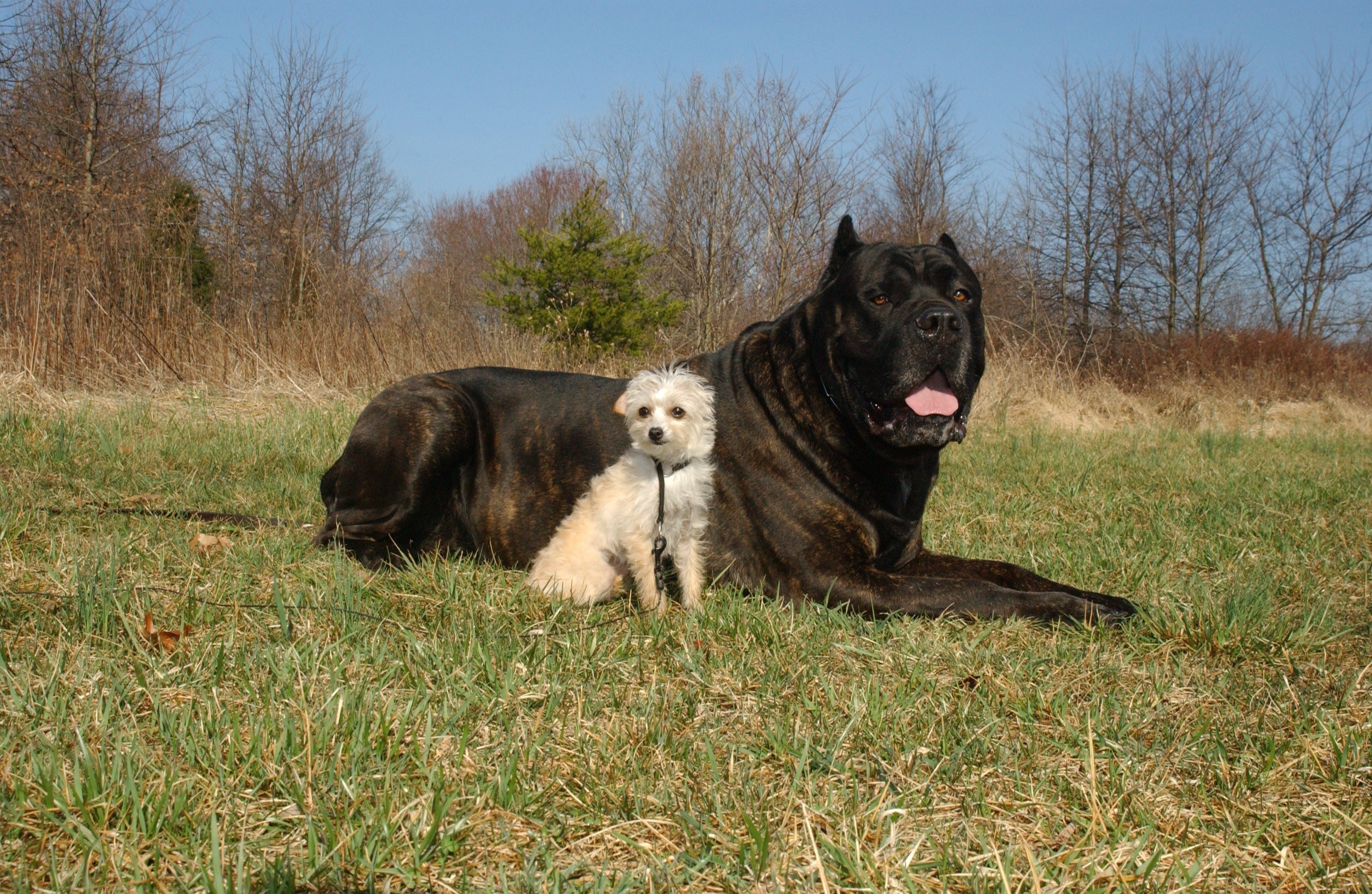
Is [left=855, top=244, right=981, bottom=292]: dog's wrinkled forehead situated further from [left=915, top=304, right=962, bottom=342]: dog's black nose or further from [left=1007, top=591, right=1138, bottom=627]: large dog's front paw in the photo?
[left=1007, top=591, right=1138, bottom=627]: large dog's front paw

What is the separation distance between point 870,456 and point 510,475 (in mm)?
1591

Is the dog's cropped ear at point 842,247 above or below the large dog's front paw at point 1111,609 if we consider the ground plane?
above

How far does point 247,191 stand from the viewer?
607 inches

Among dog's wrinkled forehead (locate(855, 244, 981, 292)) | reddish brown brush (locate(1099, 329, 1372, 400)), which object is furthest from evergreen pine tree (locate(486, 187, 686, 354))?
dog's wrinkled forehead (locate(855, 244, 981, 292))

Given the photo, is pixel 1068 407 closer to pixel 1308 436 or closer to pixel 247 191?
pixel 1308 436

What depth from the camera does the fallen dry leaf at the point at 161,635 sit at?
2627 millimetres

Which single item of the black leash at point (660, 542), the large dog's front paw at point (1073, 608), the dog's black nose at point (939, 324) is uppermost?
the dog's black nose at point (939, 324)

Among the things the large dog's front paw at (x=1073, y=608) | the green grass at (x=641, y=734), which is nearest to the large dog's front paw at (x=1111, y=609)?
Answer: the large dog's front paw at (x=1073, y=608)

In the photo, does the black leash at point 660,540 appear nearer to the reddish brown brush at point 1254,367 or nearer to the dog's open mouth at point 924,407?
the dog's open mouth at point 924,407

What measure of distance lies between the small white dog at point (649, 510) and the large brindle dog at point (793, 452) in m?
0.36

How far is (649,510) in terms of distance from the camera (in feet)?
11.2

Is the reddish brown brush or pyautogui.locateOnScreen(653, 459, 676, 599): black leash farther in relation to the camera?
the reddish brown brush

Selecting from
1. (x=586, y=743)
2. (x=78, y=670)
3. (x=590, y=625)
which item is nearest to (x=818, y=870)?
(x=586, y=743)

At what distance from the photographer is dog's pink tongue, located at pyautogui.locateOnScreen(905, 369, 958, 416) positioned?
3576 mm
